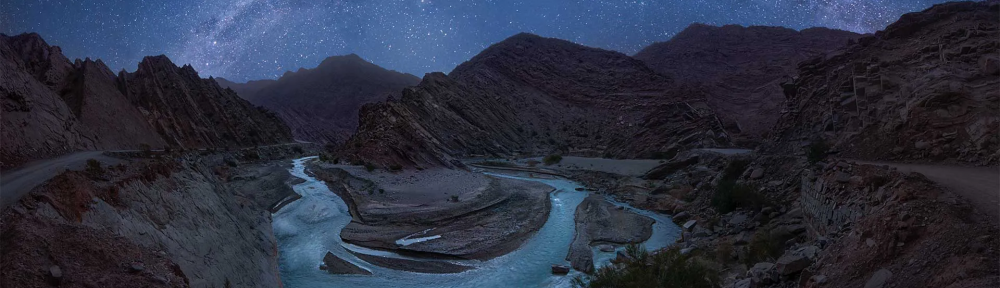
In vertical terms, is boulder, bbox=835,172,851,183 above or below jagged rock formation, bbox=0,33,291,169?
below

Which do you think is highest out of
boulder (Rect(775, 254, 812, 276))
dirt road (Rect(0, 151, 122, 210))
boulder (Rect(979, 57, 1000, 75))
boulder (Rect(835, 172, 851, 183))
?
boulder (Rect(979, 57, 1000, 75))

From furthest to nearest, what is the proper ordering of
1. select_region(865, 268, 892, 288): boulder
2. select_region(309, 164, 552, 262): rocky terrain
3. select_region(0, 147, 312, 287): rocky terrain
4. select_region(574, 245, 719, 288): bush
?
select_region(309, 164, 552, 262): rocky terrain, select_region(574, 245, 719, 288): bush, select_region(0, 147, 312, 287): rocky terrain, select_region(865, 268, 892, 288): boulder

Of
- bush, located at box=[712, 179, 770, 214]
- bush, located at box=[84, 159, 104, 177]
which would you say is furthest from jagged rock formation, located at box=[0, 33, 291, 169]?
bush, located at box=[712, 179, 770, 214]

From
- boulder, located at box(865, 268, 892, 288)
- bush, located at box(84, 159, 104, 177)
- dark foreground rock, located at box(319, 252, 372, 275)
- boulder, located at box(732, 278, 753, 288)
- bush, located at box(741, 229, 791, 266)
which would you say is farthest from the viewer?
dark foreground rock, located at box(319, 252, 372, 275)

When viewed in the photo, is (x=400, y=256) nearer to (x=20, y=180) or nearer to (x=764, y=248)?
(x=20, y=180)

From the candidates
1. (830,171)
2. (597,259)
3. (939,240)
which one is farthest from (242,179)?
(939,240)

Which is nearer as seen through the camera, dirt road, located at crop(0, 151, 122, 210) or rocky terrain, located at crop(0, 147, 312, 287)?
rocky terrain, located at crop(0, 147, 312, 287)

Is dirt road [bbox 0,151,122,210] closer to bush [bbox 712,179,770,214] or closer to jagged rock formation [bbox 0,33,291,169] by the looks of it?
jagged rock formation [bbox 0,33,291,169]
